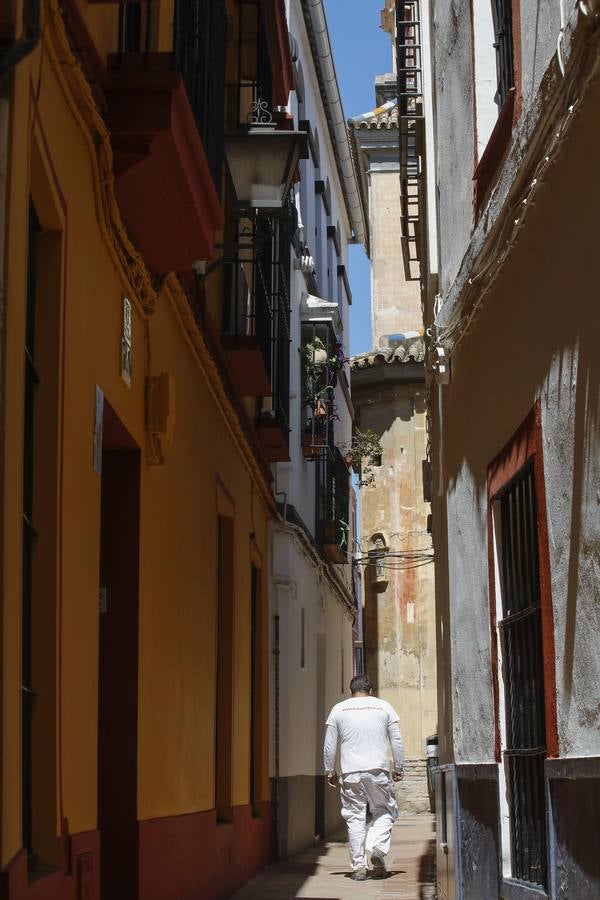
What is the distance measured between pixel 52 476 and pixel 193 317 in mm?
3549

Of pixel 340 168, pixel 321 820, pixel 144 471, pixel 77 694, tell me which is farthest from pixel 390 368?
pixel 77 694

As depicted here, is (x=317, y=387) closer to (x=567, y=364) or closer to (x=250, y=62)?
(x=250, y=62)

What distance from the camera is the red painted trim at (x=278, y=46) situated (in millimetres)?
10703

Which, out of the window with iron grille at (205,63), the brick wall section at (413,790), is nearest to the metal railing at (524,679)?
the window with iron grille at (205,63)

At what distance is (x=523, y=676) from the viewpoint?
6.26 m

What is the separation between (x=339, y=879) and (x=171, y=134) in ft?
22.1

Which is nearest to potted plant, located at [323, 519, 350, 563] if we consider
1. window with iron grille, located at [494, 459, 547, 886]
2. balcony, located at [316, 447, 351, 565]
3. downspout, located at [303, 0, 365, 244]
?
balcony, located at [316, 447, 351, 565]

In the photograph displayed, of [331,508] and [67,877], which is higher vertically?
[331,508]

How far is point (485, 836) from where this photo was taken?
6.68 metres

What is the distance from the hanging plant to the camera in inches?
775

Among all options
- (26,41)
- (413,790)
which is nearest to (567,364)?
(26,41)

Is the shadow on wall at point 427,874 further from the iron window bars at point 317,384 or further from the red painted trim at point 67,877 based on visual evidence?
the iron window bars at point 317,384

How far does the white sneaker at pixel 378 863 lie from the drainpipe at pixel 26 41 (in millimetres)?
8353

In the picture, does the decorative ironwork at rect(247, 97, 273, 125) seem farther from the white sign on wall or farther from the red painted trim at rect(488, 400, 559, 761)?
the red painted trim at rect(488, 400, 559, 761)
